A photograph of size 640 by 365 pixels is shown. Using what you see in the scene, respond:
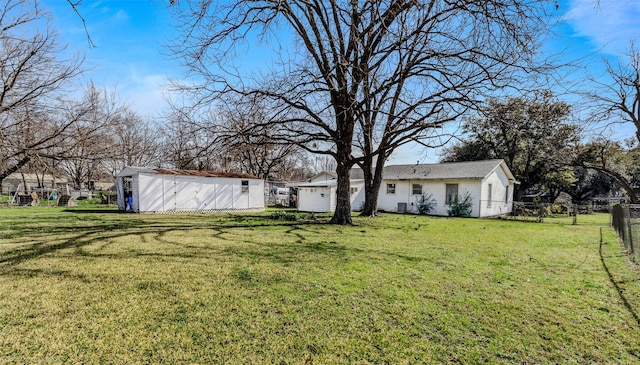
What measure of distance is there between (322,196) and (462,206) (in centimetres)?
920

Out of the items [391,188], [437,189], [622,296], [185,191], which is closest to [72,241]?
[185,191]

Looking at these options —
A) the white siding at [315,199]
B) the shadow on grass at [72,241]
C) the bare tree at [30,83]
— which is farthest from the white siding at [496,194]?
the bare tree at [30,83]

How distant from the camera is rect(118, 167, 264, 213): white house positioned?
15.9m

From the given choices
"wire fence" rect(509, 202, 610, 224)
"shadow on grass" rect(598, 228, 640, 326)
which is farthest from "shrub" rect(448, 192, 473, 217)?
"shadow on grass" rect(598, 228, 640, 326)

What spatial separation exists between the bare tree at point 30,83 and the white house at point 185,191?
448cm

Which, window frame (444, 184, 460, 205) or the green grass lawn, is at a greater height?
window frame (444, 184, 460, 205)

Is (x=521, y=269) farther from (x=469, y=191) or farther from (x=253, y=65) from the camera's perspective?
(x=469, y=191)

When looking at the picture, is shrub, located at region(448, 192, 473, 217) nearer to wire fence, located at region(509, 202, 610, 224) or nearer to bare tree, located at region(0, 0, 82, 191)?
wire fence, located at region(509, 202, 610, 224)

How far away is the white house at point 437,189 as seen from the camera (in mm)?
19062

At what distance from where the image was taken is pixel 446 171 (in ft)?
67.8

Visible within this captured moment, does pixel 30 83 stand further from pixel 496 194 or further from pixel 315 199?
pixel 496 194

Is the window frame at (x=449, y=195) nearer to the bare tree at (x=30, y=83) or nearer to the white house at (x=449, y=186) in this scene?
the white house at (x=449, y=186)

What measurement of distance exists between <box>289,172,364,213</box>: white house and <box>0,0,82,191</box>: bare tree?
13.9 meters

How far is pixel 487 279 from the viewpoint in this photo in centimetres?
482
